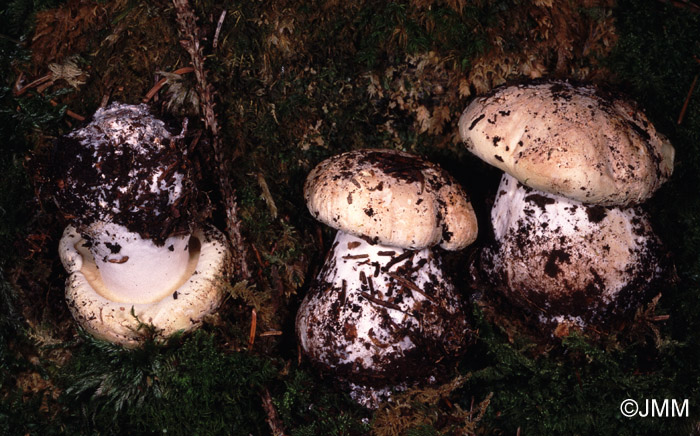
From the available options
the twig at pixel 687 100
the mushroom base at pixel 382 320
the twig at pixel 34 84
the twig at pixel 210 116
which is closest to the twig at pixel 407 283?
the mushroom base at pixel 382 320

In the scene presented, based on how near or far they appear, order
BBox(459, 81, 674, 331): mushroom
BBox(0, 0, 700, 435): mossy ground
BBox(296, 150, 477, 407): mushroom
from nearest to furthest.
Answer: BBox(459, 81, 674, 331): mushroom, BBox(296, 150, 477, 407): mushroom, BBox(0, 0, 700, 435): mossy ground

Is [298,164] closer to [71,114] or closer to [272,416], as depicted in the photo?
[71,114]

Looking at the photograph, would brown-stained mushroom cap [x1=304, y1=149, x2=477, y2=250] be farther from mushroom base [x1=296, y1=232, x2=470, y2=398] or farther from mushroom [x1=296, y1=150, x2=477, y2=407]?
mushroom base [x1=296, y1=232, x2=470, y2=398]

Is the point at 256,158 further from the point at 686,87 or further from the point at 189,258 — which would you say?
the point at 686,87

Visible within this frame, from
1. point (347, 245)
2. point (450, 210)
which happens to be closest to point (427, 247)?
point (450, 210)

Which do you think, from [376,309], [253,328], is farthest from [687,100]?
[253,328]

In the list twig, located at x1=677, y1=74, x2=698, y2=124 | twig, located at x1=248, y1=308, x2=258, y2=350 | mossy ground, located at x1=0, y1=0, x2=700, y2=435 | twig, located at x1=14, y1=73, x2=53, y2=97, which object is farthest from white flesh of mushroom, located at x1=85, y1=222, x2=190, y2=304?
twig, located at x1=677, y1=74, x2=698, y2=124
